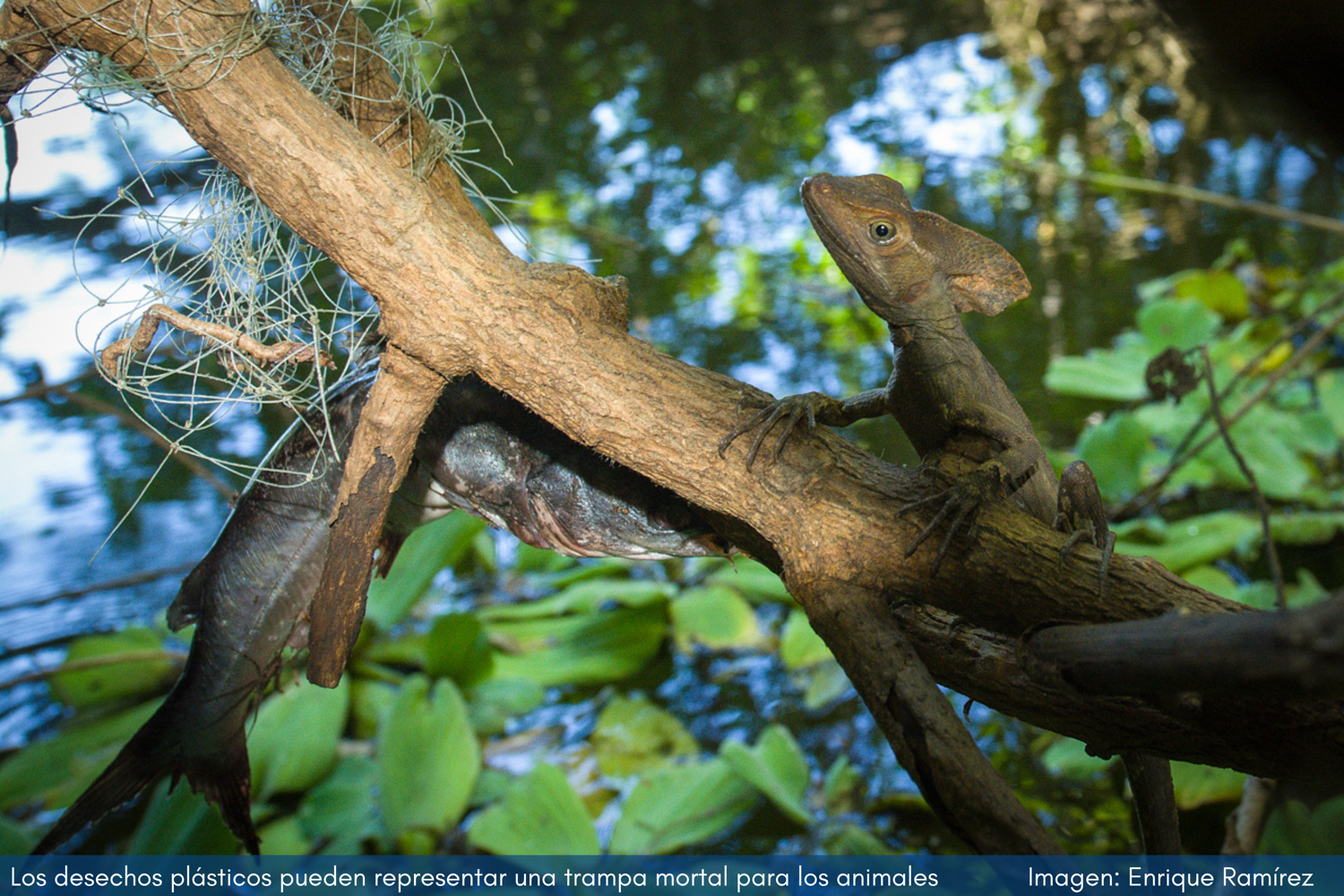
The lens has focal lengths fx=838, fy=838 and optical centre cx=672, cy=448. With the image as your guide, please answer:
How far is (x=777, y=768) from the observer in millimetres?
2467

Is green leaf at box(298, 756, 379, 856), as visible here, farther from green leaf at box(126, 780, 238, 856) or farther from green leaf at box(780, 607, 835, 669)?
green leaf at box(780, 607, 835, 669)

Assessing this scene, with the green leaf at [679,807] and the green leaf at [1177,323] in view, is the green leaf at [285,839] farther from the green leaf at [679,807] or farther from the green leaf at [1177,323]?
the green leaf at [1177,323]

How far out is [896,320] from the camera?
160cm

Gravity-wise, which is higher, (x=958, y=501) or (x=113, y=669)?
(x=958, y=501)

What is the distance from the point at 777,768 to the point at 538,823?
702mm

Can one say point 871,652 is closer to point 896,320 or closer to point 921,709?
point 921,709

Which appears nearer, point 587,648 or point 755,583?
point 587,648

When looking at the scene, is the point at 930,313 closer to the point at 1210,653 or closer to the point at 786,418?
the point at 786,418

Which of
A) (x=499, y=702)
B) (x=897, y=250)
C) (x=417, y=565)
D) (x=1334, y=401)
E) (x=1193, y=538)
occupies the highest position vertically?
(x=897, y=250)

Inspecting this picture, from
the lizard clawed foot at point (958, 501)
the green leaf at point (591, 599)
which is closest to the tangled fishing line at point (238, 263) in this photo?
the lizard clawed foot at point (958, 501)

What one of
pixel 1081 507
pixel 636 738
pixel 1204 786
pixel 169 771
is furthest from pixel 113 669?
pixel 1204 786

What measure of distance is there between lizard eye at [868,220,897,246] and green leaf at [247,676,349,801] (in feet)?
6.42

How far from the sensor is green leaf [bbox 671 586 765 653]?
3.00m

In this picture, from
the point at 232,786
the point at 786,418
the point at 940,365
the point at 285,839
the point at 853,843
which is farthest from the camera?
the point at 285,839
